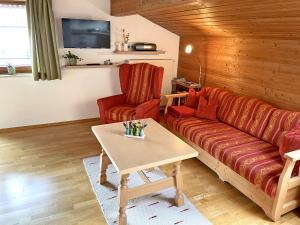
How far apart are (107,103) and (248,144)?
188 cm

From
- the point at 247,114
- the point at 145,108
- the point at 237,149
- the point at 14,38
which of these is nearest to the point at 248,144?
the point at 237,149

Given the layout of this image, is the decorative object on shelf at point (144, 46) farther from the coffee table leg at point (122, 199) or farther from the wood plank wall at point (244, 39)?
the coffee table leg at point (122, 199)

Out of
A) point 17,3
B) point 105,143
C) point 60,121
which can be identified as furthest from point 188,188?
point 17,3

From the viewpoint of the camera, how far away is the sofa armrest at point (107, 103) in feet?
10.7

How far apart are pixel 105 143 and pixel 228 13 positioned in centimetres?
181

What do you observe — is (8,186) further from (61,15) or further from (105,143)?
(61,15)

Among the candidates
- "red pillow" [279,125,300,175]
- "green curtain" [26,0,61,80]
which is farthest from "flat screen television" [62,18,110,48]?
"red pillow" [279,125,300,175]

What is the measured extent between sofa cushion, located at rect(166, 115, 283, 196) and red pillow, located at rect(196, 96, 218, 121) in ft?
0.24

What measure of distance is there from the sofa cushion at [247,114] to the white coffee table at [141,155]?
1013 mm

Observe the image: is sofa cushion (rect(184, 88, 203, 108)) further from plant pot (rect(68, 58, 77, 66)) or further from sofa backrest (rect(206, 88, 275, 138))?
plant pot (rect(68, 58, 77, 66))

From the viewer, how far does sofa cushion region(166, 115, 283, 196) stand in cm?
199

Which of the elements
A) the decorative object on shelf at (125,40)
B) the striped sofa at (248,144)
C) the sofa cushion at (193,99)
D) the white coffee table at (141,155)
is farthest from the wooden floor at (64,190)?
the decorative object on shelf at (125,40)

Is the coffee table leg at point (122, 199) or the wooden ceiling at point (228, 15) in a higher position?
the wooden ceiling at point (228, 15)

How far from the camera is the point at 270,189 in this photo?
74.3 inches
